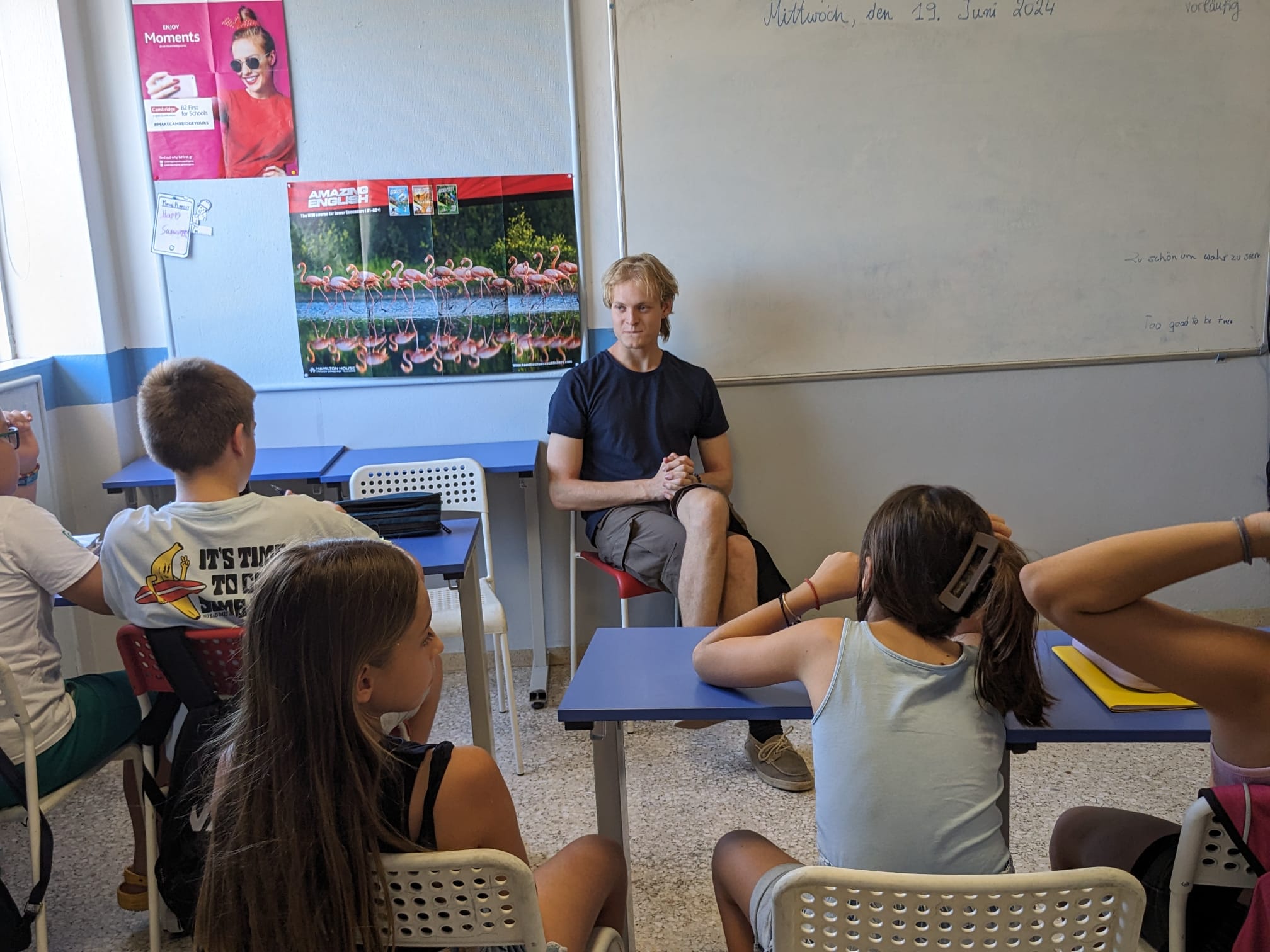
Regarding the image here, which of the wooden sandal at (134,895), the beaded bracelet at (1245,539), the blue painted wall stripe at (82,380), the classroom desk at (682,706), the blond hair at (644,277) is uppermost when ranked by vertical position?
the blond hair at (644,277)

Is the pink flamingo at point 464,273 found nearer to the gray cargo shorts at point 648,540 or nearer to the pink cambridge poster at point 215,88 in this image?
the pink cambridge poster at point 215,88

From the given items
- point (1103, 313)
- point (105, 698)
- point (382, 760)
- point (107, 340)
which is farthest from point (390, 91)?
point (382, 760)

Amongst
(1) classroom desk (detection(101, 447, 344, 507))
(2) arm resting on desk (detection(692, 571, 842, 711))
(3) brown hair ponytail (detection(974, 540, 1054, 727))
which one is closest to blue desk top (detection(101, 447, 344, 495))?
(1) classroom desk (detection(101, 447, 344, 507))

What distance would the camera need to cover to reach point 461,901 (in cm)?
120

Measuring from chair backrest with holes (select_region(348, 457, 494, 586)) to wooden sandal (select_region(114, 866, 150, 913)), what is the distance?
3.88 feet

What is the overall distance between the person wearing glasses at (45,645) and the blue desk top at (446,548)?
62cm

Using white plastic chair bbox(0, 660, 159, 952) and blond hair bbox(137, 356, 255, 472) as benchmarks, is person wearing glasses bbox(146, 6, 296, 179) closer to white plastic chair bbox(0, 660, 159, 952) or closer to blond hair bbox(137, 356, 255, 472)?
blond hair bbox(137, 356, 255, 472)

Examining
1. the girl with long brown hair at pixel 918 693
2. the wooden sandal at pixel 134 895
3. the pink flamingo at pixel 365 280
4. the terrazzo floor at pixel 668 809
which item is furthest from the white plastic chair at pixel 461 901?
the pink flamingo at pixel 365 280

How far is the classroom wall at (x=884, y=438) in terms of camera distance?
3.56 meters

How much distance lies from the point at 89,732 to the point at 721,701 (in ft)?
4.35

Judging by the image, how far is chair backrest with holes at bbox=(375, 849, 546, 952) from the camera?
1159 mm

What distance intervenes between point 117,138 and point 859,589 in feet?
9.62

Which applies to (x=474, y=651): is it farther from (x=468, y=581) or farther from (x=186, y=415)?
(x=186, y=415)

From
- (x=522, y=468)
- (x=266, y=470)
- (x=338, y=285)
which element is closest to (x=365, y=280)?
(x=338, y=285)
